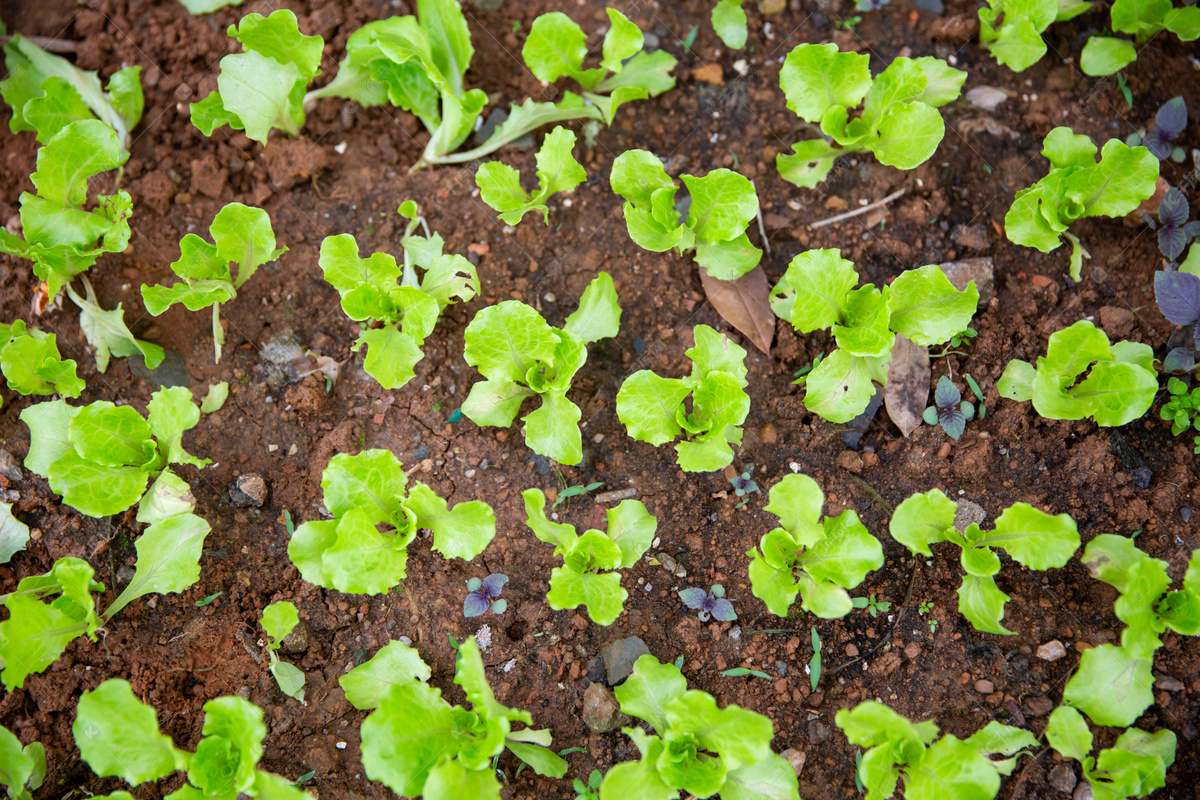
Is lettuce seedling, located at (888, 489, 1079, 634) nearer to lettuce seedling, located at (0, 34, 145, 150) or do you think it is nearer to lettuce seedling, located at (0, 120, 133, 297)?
lettuce seedling, located at (0, 120, 133, 297)

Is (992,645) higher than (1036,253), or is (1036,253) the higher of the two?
(1036,253)

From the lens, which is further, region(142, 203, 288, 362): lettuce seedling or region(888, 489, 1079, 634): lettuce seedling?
region(142, 203, 288, 362): lettuce seedling

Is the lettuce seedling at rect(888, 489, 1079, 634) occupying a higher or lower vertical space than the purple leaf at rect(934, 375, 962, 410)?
lower

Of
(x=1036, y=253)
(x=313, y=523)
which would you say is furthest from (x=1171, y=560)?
(x=313, y=523)

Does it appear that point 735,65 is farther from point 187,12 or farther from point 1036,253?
point 187,12

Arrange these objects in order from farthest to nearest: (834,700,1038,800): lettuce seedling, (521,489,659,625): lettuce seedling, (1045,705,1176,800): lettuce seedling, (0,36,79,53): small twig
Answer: (0,36,79,53): small twig
(521,489,659,625): lettuce seedling
(1045,705,1176,800): lettuce seedling
(834,700,1038,800): lettuce seedling

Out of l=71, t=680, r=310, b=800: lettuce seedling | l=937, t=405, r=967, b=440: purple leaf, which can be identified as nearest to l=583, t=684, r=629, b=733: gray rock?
l=71, t=680, r=310, b=800: lettuce seedling
